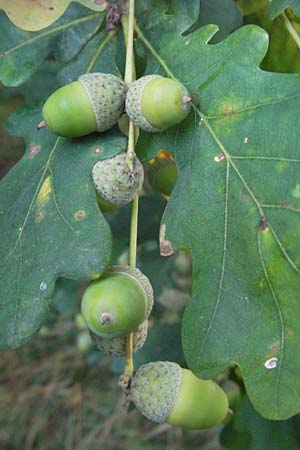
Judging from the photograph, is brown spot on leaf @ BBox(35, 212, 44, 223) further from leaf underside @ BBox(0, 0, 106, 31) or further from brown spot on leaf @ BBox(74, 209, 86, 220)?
leaf underside @ BBox(0, 0, 106, 31)

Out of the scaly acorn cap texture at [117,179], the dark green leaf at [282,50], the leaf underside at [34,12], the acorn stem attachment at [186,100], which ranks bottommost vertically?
the scaly acorn cap texture at [117,179]

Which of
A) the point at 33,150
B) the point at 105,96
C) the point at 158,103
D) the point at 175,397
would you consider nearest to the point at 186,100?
the point at 158,103

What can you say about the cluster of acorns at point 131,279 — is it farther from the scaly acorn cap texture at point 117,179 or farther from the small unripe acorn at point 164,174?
the small unripe acorn at point 164,174

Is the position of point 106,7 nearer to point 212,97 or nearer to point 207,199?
point 212,97

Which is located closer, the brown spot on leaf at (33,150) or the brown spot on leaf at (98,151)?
the brown spot on leaf at (98,151)

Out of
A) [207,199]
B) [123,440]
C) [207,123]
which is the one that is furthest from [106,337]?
[123,440]

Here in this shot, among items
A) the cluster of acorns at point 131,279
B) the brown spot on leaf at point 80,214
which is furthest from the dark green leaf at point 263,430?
the brown spot on leaf at point 80,214

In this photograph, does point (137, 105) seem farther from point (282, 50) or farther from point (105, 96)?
point (282, 50)
